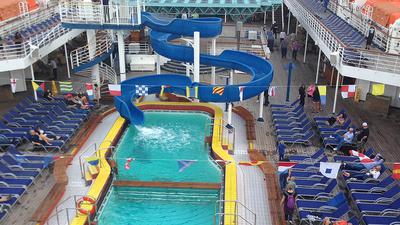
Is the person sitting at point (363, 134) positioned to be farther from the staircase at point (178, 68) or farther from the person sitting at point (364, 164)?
the staircase at point (178, 68)

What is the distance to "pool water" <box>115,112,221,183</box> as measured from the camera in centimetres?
1400

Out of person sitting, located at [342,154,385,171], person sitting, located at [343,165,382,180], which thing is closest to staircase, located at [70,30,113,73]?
person sitting, located at [342,154,385,171]

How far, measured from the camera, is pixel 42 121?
16.9m

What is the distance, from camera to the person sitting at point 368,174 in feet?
42.0

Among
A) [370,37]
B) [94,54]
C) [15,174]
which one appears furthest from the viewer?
[94,54]

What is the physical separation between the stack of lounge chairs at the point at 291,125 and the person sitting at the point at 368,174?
2.84m

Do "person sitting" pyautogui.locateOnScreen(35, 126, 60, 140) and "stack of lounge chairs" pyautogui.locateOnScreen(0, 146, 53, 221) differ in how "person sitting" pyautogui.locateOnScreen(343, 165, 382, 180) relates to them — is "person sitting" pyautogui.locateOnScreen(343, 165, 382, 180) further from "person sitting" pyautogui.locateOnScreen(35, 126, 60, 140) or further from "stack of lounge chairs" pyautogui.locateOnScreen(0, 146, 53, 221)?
"person sitting" pyautogui.locateOnScreen(35, 126, 60, 140)

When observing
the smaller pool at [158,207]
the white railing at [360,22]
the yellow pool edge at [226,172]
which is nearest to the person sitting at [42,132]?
the yellow pool edge at [226,172]

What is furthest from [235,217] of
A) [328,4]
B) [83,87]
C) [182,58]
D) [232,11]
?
[328,4]

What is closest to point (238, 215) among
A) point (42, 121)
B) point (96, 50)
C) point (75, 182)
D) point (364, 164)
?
point (364, 164)

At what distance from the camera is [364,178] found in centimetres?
1293

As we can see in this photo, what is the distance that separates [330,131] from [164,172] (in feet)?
21.6

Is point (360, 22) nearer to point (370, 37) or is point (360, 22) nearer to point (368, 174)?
point (370, 37)

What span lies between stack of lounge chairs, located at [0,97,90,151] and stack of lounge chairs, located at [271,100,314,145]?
7.88 metres
